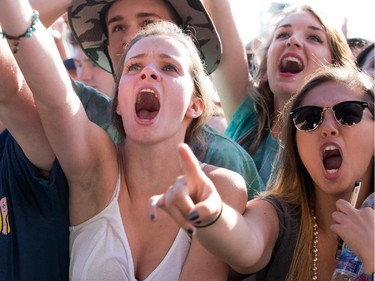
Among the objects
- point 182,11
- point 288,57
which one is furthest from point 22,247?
point 288,57

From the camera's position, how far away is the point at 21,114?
230 centimetres

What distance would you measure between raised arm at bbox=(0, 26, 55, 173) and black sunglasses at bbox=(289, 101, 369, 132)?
31.5 inches

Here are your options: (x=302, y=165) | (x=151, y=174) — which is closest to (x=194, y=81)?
(x=151, y=174)

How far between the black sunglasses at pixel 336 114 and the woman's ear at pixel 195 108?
0.38 meters

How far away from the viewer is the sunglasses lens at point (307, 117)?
2371 mm

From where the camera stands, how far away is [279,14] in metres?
3.70

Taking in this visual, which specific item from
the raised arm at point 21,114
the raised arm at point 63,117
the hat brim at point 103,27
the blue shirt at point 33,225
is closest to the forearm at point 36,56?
the raised arm at point 63,117

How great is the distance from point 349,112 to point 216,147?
23.5 inches

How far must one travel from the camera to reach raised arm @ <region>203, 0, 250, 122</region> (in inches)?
142

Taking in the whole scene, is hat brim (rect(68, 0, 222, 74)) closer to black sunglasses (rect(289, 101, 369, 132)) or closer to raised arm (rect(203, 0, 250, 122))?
raised arm (rect(203, 0, 250, 122))

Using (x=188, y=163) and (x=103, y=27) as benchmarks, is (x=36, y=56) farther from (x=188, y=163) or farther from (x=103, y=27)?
(x=103, y=27)

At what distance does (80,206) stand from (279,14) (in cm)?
174

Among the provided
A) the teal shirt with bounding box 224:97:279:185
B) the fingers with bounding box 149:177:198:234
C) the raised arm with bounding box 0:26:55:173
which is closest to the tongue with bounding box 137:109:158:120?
the raised arm with bounding box 0:26:55:173

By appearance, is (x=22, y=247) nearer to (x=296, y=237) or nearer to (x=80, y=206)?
(x=80, y=206)
